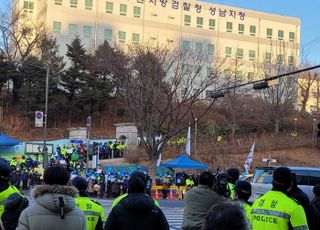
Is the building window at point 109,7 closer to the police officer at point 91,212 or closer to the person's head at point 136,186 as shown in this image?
the police officer at point 91,212

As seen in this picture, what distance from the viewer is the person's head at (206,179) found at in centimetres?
691

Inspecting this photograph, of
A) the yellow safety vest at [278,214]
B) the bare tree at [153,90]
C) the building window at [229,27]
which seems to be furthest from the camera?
the building window at [229,27]

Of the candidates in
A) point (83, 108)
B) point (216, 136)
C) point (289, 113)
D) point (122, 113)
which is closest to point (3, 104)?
point (83, 108)

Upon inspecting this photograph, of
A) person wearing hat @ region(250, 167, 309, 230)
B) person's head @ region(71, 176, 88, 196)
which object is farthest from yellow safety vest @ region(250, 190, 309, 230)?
person's head @ region(71, 176, 88, 196)

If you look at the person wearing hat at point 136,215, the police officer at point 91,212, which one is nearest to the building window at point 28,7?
the police officer at point 91,212

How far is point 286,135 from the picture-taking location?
196 feet

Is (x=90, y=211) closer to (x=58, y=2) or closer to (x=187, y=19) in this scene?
(x=58, y=2)

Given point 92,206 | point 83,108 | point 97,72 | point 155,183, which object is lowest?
point 155,183

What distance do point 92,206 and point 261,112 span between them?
57002mm

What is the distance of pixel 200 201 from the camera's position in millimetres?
6852

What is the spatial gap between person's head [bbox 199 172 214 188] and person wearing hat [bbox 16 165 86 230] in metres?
2.56

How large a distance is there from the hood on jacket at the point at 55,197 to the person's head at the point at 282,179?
7.21 feet

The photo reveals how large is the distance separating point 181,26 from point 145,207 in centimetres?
7214

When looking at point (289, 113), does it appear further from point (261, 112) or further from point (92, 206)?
point (92, 206)
